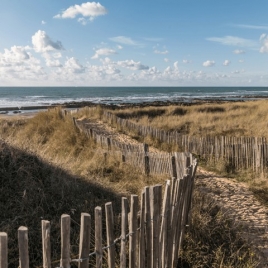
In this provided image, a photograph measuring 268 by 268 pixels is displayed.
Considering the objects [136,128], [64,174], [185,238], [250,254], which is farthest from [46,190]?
[136,128]

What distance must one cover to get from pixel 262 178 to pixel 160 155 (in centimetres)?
240

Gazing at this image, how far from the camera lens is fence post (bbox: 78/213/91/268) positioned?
201cm

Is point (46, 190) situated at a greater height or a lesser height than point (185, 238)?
greater

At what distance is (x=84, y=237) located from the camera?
6.75 ft

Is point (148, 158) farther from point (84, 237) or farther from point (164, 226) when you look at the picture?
point (84, 237)

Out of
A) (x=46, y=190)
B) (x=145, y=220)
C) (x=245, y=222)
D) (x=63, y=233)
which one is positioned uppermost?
(x=63, y=233)

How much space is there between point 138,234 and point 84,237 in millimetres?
879

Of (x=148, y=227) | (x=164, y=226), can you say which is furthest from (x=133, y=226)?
(x=164, y=226)

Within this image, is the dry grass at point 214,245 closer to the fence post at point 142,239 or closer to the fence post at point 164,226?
the fence post at point 164,226

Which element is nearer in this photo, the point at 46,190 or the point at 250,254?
the point at 250,254

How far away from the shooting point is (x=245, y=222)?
4859 mm

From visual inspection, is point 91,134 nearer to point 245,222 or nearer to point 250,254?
point 245,222

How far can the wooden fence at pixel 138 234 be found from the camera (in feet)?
6.21

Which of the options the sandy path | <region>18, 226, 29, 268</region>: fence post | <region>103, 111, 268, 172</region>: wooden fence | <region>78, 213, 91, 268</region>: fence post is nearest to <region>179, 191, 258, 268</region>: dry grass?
the sandy path
